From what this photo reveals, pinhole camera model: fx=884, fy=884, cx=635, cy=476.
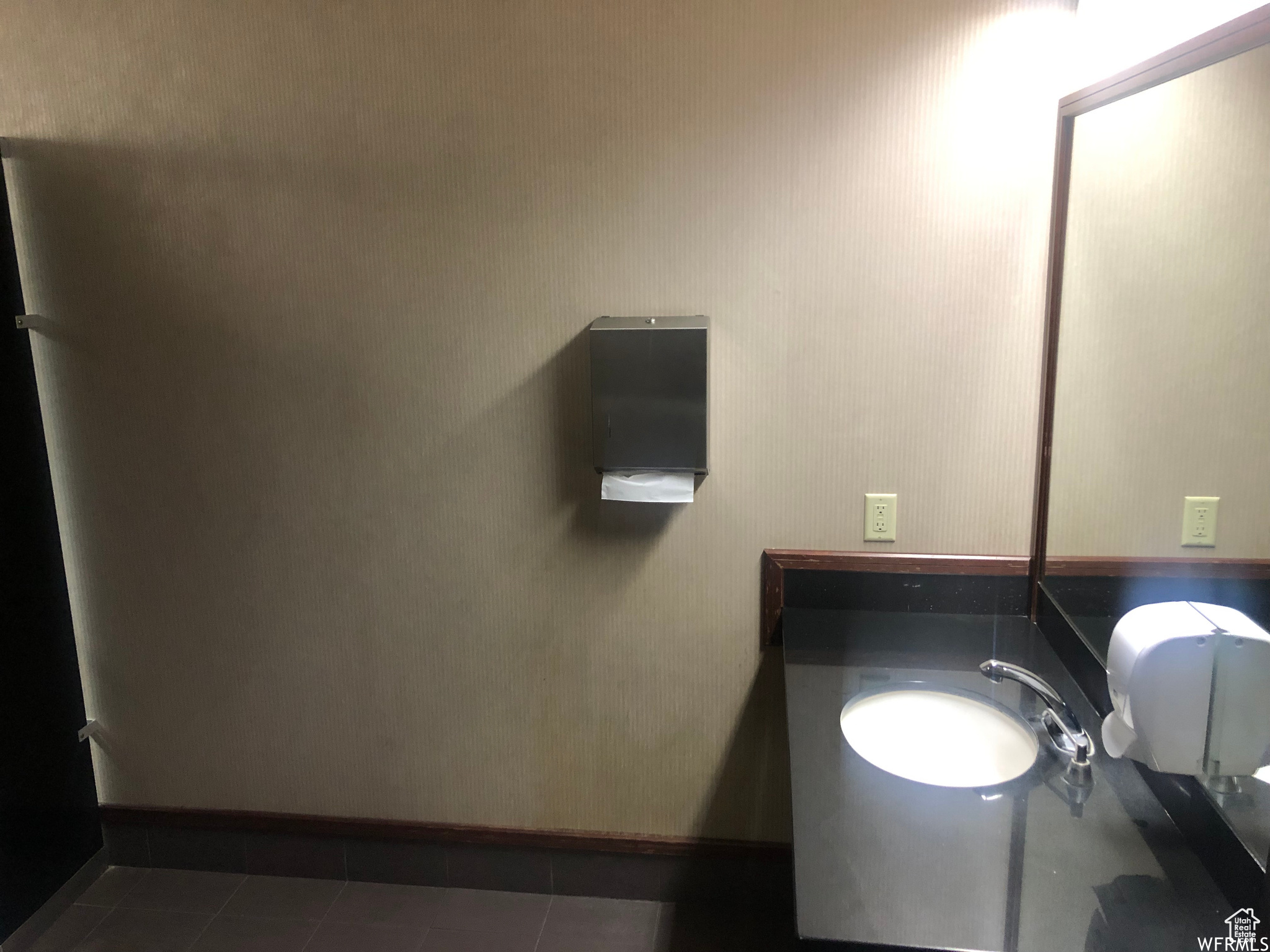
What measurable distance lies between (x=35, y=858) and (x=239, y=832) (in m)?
0.45

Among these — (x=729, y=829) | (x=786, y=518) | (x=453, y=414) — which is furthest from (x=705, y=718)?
(x=453, y=414)

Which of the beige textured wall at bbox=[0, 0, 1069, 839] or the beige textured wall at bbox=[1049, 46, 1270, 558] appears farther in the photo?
the beige textured wall at bbox=[0, 0, 1069, 839]

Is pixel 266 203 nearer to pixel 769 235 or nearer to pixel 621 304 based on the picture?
pixel 621 304

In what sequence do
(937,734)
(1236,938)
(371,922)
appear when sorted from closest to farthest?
(1236,938) < (937,734) < (371,922)

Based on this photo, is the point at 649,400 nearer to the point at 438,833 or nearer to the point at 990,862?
the point at 990,862

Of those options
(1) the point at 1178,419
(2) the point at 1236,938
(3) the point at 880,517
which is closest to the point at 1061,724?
(2) the point at 1236,938

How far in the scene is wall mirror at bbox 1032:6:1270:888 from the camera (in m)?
1.14

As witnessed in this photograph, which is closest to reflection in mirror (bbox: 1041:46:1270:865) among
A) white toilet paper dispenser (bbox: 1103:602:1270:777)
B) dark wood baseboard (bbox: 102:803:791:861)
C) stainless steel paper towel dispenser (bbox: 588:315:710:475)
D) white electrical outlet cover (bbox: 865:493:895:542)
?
white toilet paper dispenser (bbox: 1103:602:1270:777)

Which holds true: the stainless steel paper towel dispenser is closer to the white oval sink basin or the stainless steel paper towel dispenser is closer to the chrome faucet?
the white oval sink basin

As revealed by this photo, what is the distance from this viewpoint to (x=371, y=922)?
2.16 metres

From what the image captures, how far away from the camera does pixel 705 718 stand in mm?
2123

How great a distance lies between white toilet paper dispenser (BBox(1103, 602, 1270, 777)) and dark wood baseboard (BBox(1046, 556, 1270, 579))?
58 millimetres

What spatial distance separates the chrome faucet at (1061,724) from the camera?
1354mm

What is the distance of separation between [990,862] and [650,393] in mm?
1060
